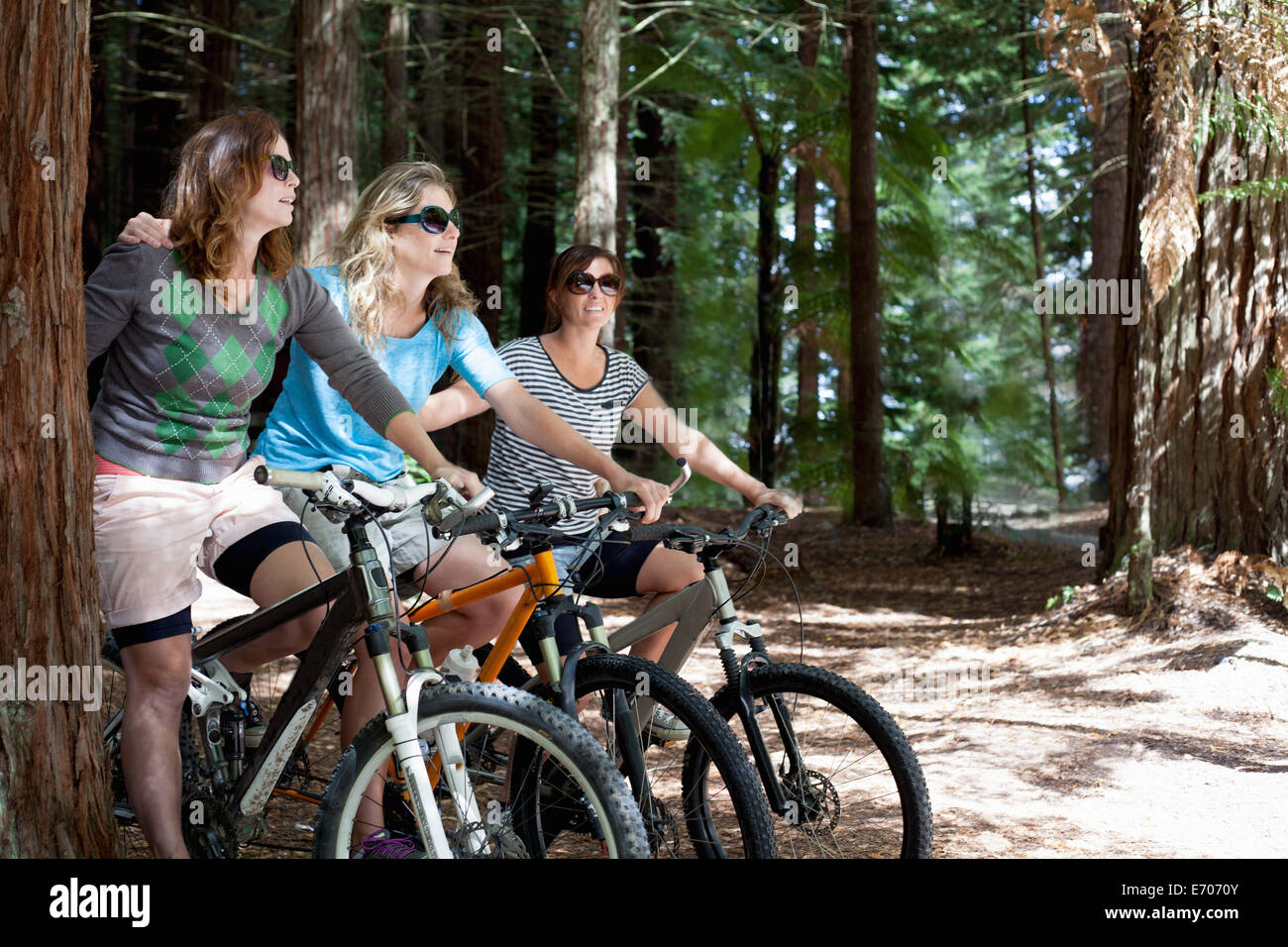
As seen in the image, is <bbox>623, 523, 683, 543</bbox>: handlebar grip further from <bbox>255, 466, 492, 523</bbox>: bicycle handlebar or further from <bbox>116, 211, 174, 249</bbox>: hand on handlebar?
<bbox>116, 211, 174, 249</bbox>: hand on handlebar

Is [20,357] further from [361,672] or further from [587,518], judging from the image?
[587,518]

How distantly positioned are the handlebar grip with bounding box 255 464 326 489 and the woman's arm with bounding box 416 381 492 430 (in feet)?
4.18

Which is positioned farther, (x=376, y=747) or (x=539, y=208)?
(x=539, y=208)

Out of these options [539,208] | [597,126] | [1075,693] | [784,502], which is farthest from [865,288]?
[784,502]

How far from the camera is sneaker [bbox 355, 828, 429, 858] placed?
2.88m

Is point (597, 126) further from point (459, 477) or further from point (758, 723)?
point (758, 723)

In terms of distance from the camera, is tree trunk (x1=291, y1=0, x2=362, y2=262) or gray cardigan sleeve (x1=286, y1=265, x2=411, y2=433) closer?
gray cardigan sleeve (x1=286, y1=265, x2=411, y2=433)

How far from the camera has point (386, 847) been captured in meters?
2.89

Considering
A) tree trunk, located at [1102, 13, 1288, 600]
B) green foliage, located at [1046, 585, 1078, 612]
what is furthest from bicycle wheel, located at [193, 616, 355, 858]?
tree trunk, located at [1102, 13, 1288, 600]

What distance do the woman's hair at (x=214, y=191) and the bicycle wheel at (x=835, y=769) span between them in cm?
180

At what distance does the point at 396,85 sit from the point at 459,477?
11600 millimetres

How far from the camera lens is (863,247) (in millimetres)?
14469

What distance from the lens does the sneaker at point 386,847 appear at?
2.88 meters

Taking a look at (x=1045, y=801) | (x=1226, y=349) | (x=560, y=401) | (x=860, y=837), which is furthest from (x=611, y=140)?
(x=860, y=837)
